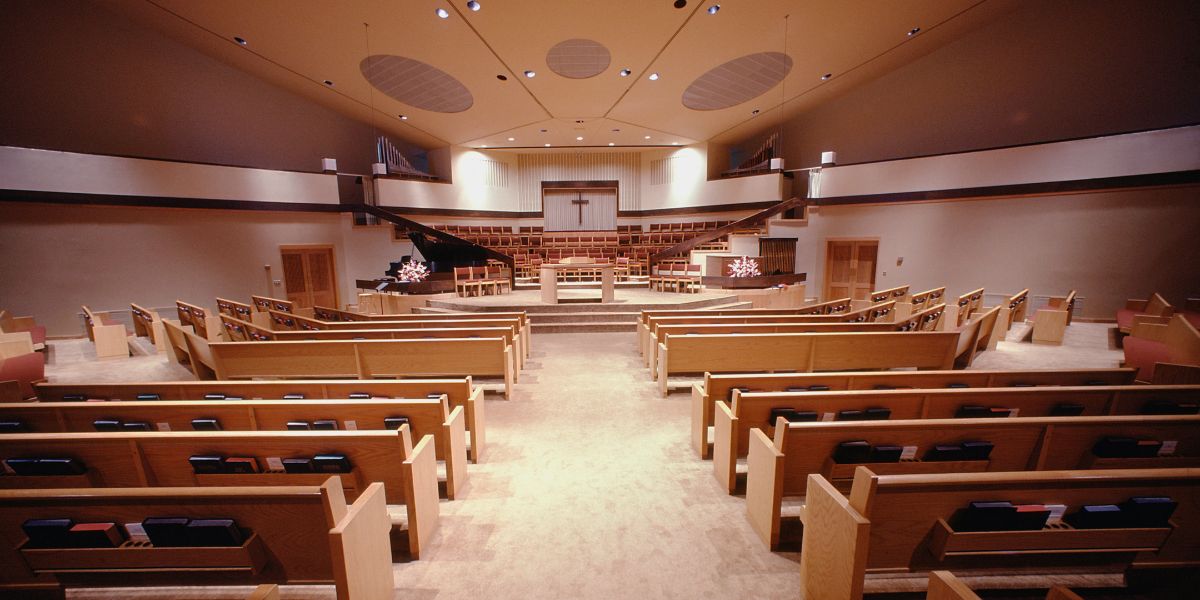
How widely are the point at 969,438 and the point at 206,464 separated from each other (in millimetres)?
3086

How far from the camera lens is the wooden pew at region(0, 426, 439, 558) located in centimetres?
158

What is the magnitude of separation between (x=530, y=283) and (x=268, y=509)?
358 inches

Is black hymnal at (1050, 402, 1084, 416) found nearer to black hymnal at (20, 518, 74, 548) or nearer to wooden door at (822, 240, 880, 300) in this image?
black hymnal at (20, 518, 74, 548)

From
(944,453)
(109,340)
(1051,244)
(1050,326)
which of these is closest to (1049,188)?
(1051,244)

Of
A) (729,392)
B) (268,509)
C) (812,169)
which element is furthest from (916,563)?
(812,169)

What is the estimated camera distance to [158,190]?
6438mm

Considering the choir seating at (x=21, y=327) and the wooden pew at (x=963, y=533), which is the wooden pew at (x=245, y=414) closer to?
the wooden pew at (x=963, y=533)

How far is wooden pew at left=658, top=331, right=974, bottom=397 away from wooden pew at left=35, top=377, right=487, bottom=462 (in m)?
1.62

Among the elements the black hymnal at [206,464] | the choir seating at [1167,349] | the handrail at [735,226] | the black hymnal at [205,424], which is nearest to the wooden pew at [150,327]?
the black hymnal at [205,424]

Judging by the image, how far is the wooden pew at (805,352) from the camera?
3.24 metres

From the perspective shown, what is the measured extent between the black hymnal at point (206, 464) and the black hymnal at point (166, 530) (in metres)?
0.49

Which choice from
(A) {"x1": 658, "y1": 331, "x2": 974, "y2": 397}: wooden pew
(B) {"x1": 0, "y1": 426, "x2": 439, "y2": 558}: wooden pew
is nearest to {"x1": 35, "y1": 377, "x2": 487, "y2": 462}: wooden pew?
(B) {"x1": 0, "y1": 426, "x2": 439, "y2": 558}: wooden pew

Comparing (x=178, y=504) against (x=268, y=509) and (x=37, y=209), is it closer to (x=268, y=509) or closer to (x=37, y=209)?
(x=268, y=509)

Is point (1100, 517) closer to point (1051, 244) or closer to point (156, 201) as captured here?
point (1051, 244)
